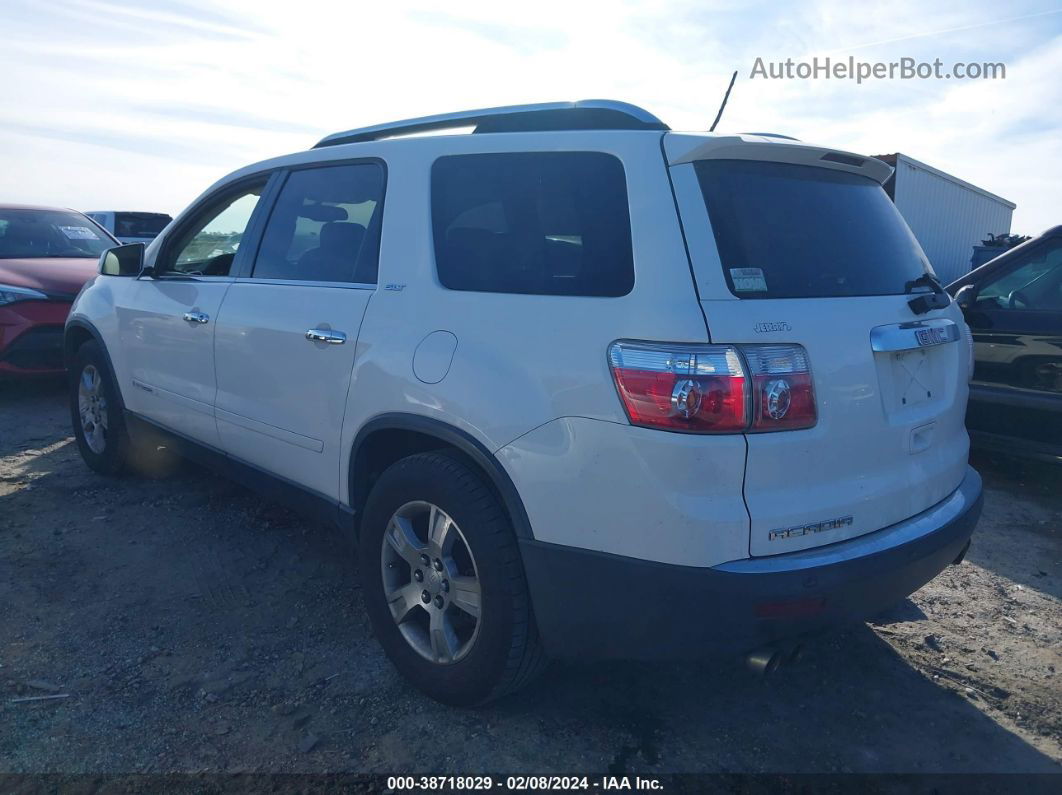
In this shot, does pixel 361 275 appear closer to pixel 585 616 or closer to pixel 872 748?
pixel 585 616

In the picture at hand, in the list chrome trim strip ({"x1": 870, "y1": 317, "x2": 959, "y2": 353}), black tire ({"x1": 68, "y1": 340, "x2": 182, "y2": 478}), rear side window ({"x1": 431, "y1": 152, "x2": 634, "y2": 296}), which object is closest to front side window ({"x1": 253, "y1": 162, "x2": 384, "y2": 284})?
rear side window ({"x1": 431, "y1": 152, "x2": 634, "y2": 296})

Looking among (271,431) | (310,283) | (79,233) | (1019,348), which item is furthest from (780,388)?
(79,233)

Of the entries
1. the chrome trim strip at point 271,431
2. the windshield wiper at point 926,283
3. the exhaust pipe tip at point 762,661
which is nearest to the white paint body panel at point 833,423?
the windshield wiper at point 926,283

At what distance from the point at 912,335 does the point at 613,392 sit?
107 centimetres

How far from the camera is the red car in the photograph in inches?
269

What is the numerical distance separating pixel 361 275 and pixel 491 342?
0.88 meters

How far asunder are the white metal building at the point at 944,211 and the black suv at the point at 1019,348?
1212cm

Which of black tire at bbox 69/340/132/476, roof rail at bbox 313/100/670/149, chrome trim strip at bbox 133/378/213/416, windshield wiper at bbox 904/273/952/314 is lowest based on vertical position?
black tire at bbox 69/340/132/476

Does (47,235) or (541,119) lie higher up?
(541,119)

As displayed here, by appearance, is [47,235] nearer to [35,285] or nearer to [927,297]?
[35,285]

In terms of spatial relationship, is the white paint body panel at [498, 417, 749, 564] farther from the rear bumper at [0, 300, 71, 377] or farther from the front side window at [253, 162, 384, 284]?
the rear bumper at [0, 300, 71, 377]

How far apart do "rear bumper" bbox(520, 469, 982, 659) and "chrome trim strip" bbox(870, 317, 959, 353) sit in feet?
1.81

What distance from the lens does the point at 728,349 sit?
215 centimetres

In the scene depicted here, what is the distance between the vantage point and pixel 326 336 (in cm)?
315
